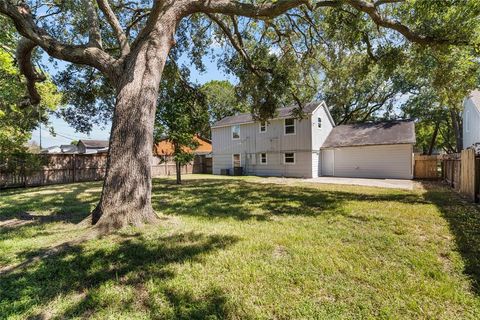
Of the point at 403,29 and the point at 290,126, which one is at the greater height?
the point at 403,29

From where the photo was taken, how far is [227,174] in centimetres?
2230

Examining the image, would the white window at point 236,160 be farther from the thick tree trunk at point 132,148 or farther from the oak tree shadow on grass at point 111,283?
the oak tree shadow on grass at point 111,283

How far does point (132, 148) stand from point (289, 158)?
15.6 m

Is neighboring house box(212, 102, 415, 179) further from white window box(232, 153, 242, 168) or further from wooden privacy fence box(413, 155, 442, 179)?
wooden privacy fence box(413, 155, 442, 179)

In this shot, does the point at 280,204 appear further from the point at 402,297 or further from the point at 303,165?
the point at 303,165

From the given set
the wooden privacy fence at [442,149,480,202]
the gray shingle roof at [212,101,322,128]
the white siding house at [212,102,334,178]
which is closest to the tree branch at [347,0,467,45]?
the wooden privacy fence at [442,149,480,202]

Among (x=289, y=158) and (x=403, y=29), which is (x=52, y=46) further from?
(x=289, y=158)

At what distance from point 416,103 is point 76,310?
28.2 meters

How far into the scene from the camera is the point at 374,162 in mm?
17188

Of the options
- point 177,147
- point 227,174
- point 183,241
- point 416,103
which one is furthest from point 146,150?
point 416,103

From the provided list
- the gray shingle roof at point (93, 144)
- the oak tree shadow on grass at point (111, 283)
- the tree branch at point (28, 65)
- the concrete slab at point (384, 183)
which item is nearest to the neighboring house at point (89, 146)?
the gray shingle roof at point (93, 144)

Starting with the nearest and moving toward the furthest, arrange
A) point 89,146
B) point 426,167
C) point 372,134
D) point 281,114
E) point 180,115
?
point 180,115, point 426,167, point 372,134, point 281,114, point 89,146

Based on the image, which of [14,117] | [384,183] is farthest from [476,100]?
[14,117]

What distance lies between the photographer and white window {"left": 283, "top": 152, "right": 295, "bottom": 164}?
62.5 feet
